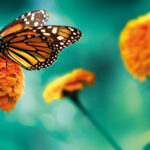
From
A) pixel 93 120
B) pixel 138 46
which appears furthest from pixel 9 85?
pixel 93 120

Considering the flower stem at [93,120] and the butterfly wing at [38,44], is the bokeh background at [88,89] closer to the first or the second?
the flower stem at [93,120]

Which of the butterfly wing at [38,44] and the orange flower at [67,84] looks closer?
the butterfly wing at [38,44]

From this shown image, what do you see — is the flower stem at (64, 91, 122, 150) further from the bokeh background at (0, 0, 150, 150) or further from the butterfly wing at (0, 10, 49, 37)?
the butterfly wing at (0, 10, 49, 37)

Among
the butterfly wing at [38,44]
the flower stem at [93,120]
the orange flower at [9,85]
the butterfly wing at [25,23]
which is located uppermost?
the butterfly wing at [25,23]

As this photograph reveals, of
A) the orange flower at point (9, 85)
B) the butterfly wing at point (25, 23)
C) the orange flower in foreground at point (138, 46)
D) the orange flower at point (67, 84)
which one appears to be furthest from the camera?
the orange flower at point (67, 84)

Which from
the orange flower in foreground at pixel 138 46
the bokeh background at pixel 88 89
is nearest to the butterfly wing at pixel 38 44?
the orange flower in foreground at pixel 138 46

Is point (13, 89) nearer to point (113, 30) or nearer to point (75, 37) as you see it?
point (75, 37)

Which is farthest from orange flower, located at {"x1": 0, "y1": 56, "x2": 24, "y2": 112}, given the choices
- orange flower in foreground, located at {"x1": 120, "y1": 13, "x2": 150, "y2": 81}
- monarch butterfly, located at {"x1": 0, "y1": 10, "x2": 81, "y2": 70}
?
orange flower in foreground, located at {"x1": 120, "y1": 13, "x2": 150, "y2": 81}

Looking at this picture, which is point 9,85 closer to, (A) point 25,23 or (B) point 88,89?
(A) point 25,23
